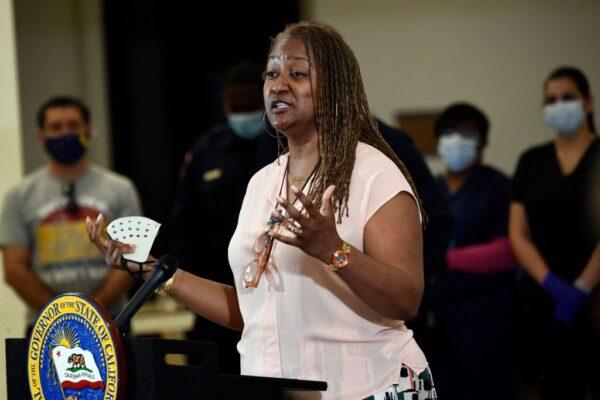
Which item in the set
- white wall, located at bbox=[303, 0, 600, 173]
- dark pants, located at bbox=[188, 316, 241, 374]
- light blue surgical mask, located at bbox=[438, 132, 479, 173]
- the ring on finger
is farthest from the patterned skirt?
white wall, located at bbox=[303, 0, 600, 173]

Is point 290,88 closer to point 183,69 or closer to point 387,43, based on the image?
point 387,43

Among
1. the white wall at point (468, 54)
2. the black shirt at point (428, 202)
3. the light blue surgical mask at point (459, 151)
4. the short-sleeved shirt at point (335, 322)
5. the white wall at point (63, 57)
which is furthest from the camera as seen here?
the white wall at point (63, 57)

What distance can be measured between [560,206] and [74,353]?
2.89 metres

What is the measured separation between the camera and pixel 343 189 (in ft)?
6.59

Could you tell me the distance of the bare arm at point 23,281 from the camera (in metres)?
4.38

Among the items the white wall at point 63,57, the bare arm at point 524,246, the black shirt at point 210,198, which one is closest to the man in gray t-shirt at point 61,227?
the black shirt at point 210,198

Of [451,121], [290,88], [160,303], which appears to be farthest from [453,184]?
[290,88]

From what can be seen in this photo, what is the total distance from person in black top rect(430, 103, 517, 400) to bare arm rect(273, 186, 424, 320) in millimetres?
2485

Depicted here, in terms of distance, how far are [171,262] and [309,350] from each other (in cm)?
32

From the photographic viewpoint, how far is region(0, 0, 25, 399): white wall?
2855 millimetres

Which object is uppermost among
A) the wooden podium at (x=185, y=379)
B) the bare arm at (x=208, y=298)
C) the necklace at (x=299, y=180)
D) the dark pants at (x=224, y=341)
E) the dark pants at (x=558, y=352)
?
the necklace at (x=299, y=180)

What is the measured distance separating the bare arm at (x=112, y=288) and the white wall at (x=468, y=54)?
2.14 meters

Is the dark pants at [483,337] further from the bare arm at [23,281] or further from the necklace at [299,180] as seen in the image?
the necklace at [299,180]

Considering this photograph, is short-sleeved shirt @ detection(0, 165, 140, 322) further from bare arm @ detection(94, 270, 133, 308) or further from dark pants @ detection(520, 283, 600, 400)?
dark pants @ detection(520, 283, 600, 400)
